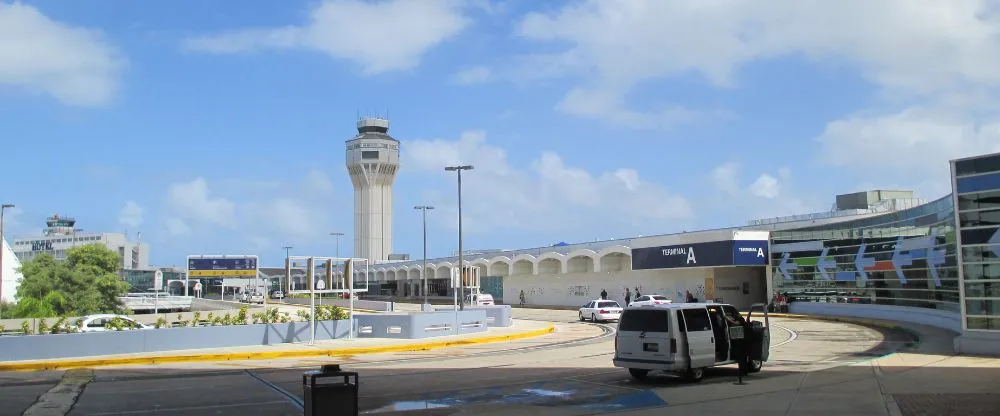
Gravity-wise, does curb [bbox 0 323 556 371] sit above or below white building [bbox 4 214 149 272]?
below

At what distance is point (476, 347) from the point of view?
28125 mm

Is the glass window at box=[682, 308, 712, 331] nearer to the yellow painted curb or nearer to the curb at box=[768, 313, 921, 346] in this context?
the curb at box=[768, 313, 921, 346]

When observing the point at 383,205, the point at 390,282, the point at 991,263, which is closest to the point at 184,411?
the point at 991,263

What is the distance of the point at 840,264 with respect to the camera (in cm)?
4462

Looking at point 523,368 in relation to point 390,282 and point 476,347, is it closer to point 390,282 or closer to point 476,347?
point 476,347

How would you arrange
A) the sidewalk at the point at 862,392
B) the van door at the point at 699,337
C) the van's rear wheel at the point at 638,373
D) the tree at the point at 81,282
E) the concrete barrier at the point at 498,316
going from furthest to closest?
the tree at the point at 81,282 → the concrete barrier at the point at 498,316 → the van's rear wheel at the point at 638,373 → the van door at the point at 699,337 → the sidewalk at the point at 862,392

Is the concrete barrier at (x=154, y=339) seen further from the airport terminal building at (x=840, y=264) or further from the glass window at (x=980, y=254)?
the airport terminal building at (x=840, y=264)

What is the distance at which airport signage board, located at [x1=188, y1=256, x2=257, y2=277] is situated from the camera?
2381 inches

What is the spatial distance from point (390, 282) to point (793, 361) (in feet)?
354

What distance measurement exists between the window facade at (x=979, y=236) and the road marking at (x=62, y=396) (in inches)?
815

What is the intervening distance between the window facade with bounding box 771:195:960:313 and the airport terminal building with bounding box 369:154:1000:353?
0.20 ft

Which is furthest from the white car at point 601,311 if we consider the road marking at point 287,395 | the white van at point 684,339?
the road marking at point 287,395

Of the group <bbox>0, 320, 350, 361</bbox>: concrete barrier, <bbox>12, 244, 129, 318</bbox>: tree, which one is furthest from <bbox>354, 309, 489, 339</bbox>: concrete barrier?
<bbox>12, 244, 129, 318</bbox>: tree

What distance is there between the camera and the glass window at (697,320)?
1611 centimetres
